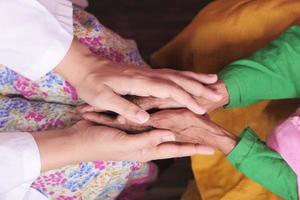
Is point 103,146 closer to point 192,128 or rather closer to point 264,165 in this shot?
point 192,128

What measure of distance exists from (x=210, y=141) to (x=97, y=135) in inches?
7.9

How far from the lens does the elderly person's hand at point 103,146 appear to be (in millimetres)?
906

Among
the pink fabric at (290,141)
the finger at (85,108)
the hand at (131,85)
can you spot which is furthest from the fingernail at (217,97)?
the finger at (85,108)

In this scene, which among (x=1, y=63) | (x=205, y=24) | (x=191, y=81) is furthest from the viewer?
(x=205, y=24)

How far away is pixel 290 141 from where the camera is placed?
87cm

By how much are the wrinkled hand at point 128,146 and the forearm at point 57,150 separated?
1 cm

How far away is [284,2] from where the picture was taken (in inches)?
42.9

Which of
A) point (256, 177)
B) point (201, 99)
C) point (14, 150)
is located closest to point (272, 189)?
point (256, 177)

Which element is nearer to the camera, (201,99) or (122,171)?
(201,99)

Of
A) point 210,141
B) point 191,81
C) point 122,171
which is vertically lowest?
point 122,171

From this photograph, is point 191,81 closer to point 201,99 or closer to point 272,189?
point 201,99

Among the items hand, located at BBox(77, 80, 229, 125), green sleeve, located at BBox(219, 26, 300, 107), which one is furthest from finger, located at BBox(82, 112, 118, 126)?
green sleeve, located at BBox(219, 26, 300, 107)

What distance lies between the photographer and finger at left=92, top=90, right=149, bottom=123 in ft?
2.86

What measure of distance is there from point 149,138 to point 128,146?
0.13 feet
